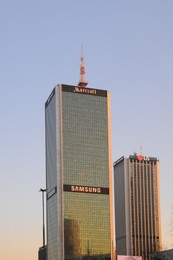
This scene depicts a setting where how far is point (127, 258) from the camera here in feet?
288

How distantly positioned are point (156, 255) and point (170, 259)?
780cm

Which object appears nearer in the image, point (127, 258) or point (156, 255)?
point (127, 258)

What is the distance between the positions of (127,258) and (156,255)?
10724 millimetres

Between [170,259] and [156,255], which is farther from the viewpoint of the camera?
[156,255]

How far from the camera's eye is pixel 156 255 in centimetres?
9694

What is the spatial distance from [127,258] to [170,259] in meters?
6.94

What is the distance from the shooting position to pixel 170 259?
89.3 m
